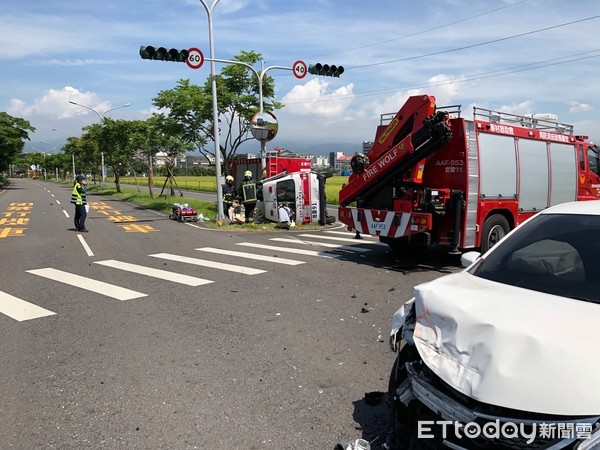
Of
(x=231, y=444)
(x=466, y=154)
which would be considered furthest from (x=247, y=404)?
(x=466, y=154)

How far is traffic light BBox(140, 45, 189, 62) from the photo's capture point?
44.9 ft

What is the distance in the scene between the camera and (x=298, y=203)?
1656cm

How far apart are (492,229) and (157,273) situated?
6.88 metres

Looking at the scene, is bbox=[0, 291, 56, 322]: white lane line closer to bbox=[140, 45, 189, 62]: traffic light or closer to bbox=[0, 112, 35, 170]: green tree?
bbox=[140, 45, 189, 62]: traffic light

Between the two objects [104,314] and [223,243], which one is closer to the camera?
[104,314]

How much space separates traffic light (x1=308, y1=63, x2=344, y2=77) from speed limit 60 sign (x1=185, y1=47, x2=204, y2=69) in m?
3.92

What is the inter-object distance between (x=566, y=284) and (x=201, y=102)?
20331 millimetres

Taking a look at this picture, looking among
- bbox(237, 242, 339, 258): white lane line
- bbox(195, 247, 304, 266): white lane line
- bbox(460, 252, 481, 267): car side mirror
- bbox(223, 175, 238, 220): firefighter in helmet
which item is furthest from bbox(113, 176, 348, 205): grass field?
bbox(460, 252, 481, 267): car side mirror

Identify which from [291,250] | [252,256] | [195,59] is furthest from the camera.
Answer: [195,59]

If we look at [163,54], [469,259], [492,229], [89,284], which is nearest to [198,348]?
[469,259]

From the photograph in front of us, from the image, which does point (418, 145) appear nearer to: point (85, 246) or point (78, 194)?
point (85, 246)

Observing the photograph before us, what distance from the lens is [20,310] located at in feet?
21.4

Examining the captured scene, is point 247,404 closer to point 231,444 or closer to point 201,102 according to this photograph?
point 231,444

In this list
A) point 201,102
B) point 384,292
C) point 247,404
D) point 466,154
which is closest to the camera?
point 247,404
